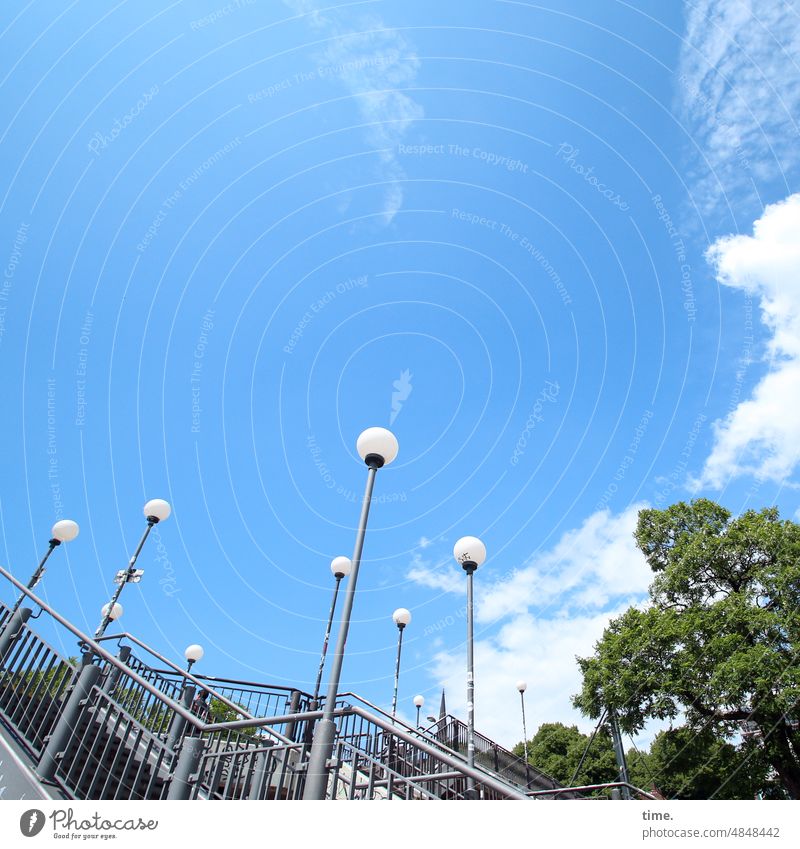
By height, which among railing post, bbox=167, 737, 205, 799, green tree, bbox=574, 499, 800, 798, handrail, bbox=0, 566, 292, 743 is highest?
green tree, bbox=574, 499, 800, 798

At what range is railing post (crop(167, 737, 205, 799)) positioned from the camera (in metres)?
4.80

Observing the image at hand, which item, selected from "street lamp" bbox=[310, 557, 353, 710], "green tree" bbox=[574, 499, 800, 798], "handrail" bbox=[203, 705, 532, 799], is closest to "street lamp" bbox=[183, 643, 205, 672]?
"street lamp" bbox=[310, 557, 353, 710]

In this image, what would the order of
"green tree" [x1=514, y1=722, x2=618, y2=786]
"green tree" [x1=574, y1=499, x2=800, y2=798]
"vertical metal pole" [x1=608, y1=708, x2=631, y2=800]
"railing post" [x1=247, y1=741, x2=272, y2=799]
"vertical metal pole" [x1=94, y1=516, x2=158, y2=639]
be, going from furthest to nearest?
"green tree" [x1=514, y1=722, x2=618, y2=786] → "green tree" [x1=574, y1=499, x2=800, y2=798] → "vertical metal pole" [x1=608, y1=708, x2=631, y2=800] → "vertical metal pole" [x1=94, y1=516, x2=158, y2=639] → "railing post" [x1=247, y1=741, x2=272, y2=799]

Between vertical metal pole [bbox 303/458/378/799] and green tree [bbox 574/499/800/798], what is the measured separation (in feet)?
64.5

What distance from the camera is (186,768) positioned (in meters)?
4.85

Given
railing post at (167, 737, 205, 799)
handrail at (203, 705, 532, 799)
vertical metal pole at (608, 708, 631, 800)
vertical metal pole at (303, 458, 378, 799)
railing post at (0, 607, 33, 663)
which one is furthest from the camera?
vertical metal pole at (608, 708, 631, 800)

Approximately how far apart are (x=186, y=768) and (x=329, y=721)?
1.60 m

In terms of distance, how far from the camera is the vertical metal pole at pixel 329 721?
4.36m

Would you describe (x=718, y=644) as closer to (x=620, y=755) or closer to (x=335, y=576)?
(x=620, y=755)

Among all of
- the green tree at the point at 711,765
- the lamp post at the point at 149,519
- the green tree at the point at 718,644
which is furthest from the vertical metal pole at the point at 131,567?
Result: the green tree at the point at 711,765

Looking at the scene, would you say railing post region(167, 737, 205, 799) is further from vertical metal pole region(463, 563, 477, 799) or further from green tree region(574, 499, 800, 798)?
green tree region(574, 499, 800, 798)
